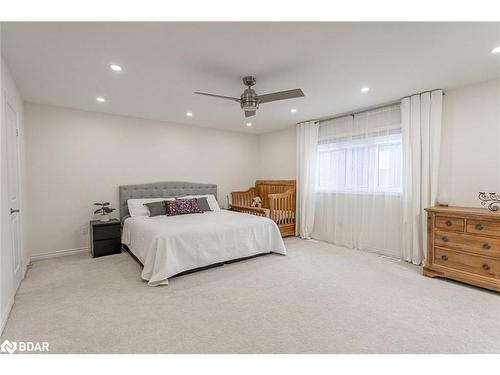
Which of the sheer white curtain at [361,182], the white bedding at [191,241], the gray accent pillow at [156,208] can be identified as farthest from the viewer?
the gray accent pillow at [156,208]

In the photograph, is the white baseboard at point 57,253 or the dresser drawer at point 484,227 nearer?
the dresser drawer at point 484,227

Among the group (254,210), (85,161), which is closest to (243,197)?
(254,210)

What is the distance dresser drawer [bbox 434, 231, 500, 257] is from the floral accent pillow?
365cm

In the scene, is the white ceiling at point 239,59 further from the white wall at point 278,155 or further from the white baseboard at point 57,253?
the white baseboard at point 57,253

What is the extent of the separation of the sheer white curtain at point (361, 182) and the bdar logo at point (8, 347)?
4327mm

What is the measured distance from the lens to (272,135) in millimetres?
5973

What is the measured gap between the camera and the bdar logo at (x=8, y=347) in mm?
1668

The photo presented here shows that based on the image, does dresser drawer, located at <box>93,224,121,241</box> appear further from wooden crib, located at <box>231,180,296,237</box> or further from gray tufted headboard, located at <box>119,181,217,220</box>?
wooden crib, located at <box>231,180,296,237</box>

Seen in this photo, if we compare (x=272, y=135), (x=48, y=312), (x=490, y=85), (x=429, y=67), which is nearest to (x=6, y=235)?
(x=48, y=312)

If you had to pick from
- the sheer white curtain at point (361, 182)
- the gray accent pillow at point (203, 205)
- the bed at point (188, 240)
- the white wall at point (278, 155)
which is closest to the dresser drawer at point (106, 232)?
the bed at point (188, 240)

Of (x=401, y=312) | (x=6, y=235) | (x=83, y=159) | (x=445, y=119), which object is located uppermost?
(x=445, y=119)

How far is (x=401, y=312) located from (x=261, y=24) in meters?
2.70

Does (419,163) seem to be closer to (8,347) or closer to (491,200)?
(491,200)
